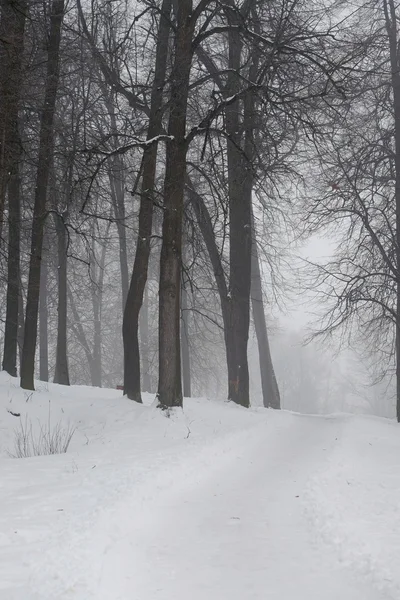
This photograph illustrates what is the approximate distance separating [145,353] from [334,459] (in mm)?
20948

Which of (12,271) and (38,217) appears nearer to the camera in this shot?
(38,217)

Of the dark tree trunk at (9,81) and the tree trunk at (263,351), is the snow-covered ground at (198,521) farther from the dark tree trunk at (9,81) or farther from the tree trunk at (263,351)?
the tree trunk at (263,351)

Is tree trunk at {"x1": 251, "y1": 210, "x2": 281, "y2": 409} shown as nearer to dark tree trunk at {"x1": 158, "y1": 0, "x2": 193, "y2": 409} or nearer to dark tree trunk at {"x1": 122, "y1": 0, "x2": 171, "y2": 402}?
dark tree trunk at {"x1": 122, "y1": 0, "x2": 171, "y2": 402}

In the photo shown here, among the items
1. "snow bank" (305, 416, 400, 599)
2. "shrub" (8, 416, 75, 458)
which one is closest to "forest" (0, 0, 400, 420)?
"shrub" (8, 416, 75, 458)

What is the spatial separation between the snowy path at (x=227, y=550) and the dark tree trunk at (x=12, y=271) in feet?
23.7

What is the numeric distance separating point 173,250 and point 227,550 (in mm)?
6796

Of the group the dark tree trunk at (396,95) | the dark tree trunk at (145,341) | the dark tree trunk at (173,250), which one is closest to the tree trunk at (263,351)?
the dark tree trunk at (396,95)

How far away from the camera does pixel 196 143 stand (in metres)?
17.7

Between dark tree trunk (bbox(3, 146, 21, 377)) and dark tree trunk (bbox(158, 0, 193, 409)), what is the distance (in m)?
3.13

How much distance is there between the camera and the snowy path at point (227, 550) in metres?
3.40

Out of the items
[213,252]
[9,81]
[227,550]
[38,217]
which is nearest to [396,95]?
[213,252]

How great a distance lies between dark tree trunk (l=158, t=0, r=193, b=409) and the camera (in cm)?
1030

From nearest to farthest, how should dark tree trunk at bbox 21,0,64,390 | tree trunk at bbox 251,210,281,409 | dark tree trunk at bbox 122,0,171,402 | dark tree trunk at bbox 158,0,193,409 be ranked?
1. dark tree trunk at bbox 158,0,193,409
2. dark tree trunk at bbox 21,0,64,390
3. dark tree trunk at bbox 122,0,171,402
4. tree trunk at bbox 251,210,281,409

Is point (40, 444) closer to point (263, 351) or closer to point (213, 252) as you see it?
point (213, 252)
